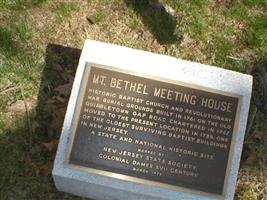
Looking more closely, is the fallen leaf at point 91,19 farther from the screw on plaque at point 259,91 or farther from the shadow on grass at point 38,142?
the screw on plaque at point 259,91

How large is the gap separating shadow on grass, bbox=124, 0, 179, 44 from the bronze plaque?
1194mm

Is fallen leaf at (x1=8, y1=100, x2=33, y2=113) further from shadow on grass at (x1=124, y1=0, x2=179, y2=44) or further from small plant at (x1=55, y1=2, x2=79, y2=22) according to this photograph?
shadow on grass at (x1=124, y1=0, x2=179, y2=44)

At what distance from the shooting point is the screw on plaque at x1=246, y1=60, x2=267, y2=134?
4191mm

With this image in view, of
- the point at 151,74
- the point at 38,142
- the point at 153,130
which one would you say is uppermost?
the point at 151,74

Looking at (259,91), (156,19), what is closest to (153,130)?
(259,91)

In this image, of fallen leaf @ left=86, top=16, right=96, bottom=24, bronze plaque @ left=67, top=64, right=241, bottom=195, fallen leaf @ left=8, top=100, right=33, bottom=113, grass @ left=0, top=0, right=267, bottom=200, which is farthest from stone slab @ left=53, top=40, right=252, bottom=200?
fallen leaf @ left=86, top=16, right=96, bottom=24

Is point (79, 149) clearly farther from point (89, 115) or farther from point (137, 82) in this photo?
point (137, 82)

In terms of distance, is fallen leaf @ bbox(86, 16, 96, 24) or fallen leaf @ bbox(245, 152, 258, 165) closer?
fallen leaf @ bbox(245, 152, 258, 165)

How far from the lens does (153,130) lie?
3.54 meters

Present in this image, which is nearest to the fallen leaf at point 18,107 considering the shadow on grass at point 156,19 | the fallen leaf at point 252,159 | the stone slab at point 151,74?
the stone slab at point 151,74

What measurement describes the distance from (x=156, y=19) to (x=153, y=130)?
1606mm

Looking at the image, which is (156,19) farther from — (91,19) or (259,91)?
(259,91)

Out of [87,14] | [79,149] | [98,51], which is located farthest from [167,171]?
[87,14]

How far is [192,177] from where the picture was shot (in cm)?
347
